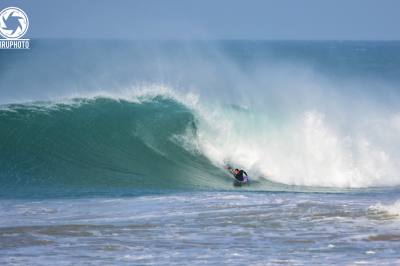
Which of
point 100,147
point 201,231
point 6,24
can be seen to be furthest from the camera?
point 6,24

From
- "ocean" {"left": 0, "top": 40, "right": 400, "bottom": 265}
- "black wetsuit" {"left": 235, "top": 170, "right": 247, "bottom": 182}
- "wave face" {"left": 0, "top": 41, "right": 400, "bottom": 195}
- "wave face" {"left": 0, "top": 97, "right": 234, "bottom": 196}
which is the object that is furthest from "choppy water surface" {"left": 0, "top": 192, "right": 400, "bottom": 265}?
"black wetsuit" {"left": 235, "top": 170, "right": 247, "bottom": 182}

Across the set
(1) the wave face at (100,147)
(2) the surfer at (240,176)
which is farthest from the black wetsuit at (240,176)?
(1) the wave face at (100,147)

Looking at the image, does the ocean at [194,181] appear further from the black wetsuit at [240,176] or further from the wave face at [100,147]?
the black wetsuit at [240,176]

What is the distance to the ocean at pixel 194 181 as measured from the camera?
40.1ft

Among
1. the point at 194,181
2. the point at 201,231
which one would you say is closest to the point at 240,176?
the point at 194,181

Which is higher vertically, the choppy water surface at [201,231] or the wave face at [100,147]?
the wave face at [100,147]

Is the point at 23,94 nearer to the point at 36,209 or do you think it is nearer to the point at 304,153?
the point at 304,153

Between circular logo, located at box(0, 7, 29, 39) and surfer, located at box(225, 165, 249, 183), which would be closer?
surfer, located at box(225, 165, 249, 183)

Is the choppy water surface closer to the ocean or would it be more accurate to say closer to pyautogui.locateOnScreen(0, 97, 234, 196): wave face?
the ocean

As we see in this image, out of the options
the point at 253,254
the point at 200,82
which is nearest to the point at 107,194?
the point at 253,254

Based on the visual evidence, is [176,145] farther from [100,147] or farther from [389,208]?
[389,208]

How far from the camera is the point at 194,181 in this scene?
18.9 metres

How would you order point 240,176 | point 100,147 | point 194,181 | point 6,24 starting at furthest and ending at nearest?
1. point 6,24
2. point 100,147
3. point 240,176
4. point 194,181

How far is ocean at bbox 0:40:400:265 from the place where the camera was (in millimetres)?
12227
